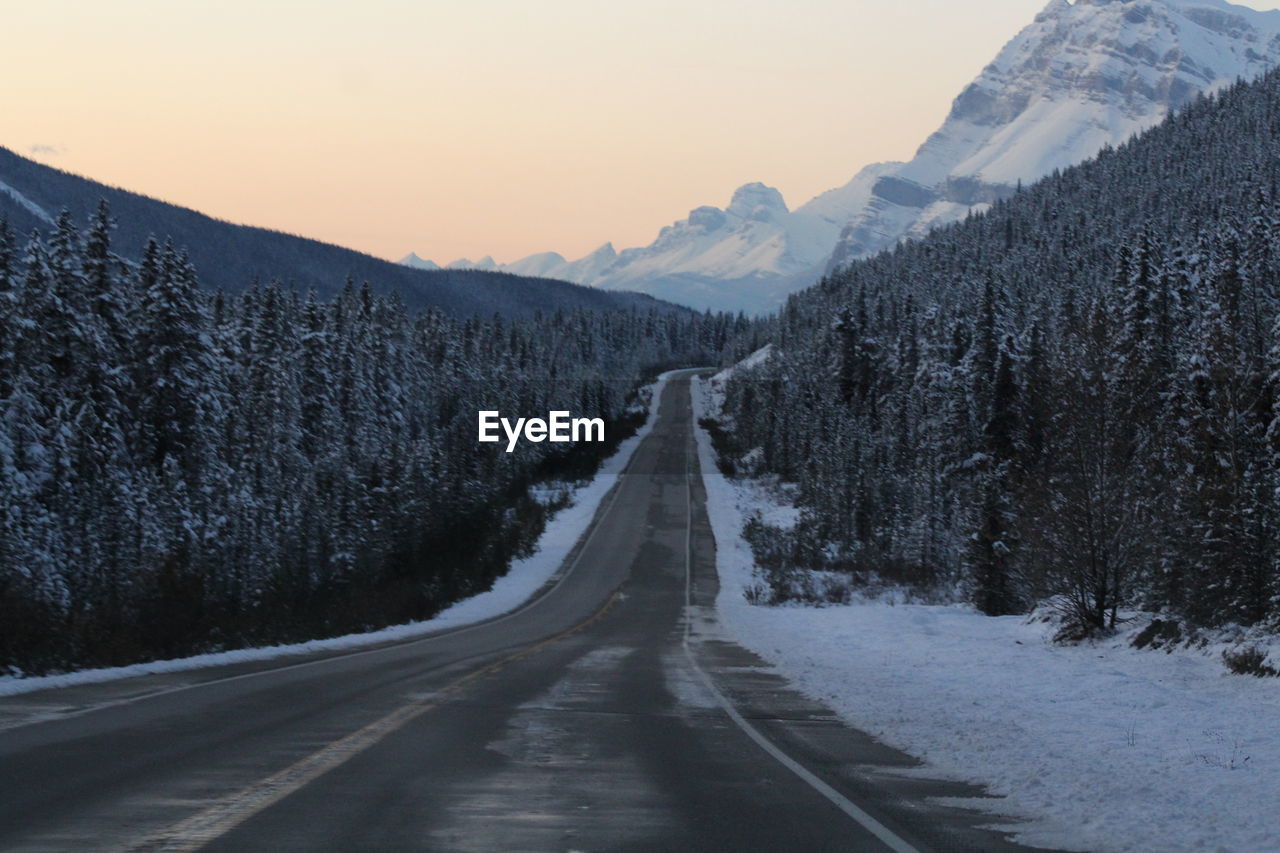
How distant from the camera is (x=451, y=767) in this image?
343 inches

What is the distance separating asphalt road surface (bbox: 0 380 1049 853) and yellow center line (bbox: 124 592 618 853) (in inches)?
0.9

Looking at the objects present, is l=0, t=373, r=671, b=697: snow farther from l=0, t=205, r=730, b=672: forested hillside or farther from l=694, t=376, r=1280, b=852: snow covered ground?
l=694, t=376, r=1280, b=852: snow covered ground

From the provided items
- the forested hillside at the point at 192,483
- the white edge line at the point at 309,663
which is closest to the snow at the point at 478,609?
the white edge line at the point at 309,663

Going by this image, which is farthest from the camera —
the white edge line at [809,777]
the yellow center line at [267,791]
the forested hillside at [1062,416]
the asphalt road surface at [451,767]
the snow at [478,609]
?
the forested hillside at [1062,416]

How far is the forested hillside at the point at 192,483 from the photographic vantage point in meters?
20.6

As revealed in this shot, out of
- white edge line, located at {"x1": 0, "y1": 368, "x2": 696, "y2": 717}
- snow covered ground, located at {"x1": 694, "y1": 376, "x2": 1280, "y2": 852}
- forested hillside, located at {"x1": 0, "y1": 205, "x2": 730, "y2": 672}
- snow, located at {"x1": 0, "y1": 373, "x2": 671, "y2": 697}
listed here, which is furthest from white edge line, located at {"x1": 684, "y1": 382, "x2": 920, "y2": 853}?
forested hillside, located at {"x1": 0, "y1": 205, "x2": 730, "y2": 672}

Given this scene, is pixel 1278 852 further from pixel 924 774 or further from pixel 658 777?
pixel 658 777

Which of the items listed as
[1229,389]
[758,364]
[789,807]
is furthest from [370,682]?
[758,364]

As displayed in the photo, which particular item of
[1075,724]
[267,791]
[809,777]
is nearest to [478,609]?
[1075,724]

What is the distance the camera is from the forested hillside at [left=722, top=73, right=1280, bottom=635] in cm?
2109

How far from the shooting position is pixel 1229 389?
23.9 metres

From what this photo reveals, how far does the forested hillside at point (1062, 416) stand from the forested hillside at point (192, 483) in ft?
49.8

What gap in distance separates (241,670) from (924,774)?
9983mm

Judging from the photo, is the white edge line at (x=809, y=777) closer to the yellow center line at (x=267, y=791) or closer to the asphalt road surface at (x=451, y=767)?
the asphalt road surface at (x=451, y=767)
